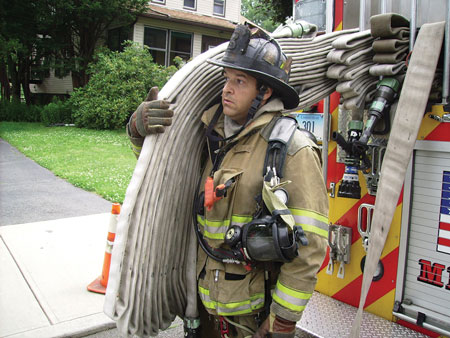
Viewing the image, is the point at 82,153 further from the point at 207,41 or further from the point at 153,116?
the point at 207,41

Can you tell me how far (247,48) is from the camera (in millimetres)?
2076

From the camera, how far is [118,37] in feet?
66.8

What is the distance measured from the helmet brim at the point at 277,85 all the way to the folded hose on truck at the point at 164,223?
0.97ft

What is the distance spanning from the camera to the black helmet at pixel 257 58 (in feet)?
6.75

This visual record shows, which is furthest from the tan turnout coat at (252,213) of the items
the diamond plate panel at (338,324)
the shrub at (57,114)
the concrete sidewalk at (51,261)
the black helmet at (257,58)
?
the shrub at (57,114)

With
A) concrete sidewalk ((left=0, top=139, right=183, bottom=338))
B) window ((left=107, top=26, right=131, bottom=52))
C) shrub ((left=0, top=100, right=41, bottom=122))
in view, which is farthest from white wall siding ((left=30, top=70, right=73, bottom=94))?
concrete sidewalk ((left=0, top=139, right=183, bottom=338))

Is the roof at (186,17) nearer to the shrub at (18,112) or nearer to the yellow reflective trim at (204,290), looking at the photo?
the shrub at (18,112)

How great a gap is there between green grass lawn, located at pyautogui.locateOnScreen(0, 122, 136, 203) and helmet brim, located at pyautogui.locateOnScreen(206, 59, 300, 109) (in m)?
5.35

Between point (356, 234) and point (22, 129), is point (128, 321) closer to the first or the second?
point (356, 234)

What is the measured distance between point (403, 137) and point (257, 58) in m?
0.95

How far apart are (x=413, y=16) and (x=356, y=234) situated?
1515 millimetres

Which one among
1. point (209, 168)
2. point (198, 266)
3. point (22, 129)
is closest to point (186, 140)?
point (209, 168)

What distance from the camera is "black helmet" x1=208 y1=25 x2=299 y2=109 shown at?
2.06 meters

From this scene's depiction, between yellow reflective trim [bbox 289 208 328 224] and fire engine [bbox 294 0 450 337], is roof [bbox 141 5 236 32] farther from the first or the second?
yellow reflective trim [bbox 289 208 328 224]
